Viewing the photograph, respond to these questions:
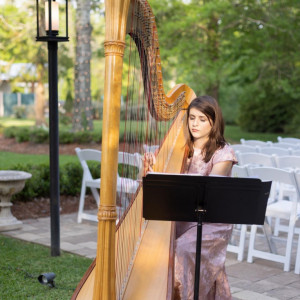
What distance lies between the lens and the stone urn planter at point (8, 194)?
575 cm

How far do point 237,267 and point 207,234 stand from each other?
1817mm

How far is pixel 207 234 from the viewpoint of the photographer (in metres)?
2.96

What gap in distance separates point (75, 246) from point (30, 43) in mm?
17603

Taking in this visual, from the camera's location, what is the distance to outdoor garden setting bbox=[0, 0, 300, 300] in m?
2.84

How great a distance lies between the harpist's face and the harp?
278mm

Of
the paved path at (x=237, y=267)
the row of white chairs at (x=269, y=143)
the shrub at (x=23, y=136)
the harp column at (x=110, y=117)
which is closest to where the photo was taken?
the harp column at (x=110, y=117)

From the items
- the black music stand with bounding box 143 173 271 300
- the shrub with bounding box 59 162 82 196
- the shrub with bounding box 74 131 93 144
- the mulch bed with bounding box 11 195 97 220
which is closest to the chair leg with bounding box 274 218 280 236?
the mulch bed with bounding box 11 195 97 220

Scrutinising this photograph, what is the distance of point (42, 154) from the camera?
40.0 ft

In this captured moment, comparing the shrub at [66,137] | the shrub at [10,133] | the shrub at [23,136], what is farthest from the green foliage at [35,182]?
the shrub at [10,133]

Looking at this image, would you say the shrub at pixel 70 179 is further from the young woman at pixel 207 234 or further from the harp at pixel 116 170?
the young woman at pixel 207 234

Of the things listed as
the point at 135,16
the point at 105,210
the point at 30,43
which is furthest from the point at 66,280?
the point at 30,43

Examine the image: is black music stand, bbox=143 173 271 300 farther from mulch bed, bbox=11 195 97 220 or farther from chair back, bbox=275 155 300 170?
mulch bed, bbox=11 195 97 220

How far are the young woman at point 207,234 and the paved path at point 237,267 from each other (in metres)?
0.89

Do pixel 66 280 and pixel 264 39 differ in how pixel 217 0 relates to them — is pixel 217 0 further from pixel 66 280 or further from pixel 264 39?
pixel 66 280
